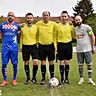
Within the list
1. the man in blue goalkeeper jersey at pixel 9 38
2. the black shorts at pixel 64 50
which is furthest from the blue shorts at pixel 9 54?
the black shorts at pixel 64 50

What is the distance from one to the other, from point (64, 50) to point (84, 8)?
61145 millimetres

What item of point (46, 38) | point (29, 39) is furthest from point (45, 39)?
point (29, 39)

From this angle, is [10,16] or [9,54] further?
[9,54]

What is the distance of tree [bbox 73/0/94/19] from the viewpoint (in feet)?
233

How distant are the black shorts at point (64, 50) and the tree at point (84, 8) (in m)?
59.7

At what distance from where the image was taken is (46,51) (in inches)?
439

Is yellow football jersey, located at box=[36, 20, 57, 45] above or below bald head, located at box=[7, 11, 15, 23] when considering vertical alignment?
below

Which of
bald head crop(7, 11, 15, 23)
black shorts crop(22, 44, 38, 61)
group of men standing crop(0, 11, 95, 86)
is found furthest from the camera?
black shorts crop(22, 44, 38, 61)

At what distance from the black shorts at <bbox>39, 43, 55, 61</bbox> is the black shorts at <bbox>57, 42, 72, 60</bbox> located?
0.65 ft

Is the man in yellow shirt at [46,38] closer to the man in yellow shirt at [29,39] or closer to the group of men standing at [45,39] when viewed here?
the group of men standing at [45,39]

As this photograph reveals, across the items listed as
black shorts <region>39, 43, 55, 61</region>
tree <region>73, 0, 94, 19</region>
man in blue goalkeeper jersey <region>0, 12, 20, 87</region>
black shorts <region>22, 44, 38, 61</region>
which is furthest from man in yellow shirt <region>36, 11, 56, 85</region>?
tree <region>73, 0, 94, 19</region>

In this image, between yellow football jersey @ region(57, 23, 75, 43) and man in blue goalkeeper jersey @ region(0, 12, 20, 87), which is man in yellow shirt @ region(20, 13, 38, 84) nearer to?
man in blue goalkeeper jersey @ region(0, 12, 20, 87)

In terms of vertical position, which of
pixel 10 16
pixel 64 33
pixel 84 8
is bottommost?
pixel 64 33

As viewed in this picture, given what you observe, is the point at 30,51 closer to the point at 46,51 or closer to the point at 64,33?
the point at 46,51
